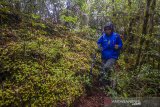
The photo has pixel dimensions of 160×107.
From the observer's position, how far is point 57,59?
20.5 feet

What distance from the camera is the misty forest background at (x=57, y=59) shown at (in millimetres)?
4566

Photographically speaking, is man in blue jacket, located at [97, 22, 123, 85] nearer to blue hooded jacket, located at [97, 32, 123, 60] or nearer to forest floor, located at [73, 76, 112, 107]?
blue hooded jacket, located at [97, 32, 123, 60]

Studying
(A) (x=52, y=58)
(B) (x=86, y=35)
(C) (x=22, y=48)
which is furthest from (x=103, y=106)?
(B) (x=86, y=35)

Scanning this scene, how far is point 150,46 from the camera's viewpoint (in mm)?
7473

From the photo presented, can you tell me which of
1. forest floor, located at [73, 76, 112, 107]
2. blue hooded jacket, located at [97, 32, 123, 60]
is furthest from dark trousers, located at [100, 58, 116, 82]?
forest floor, located at [73, 76, 112, 107]

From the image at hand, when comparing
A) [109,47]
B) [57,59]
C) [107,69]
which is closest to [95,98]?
[107,69]

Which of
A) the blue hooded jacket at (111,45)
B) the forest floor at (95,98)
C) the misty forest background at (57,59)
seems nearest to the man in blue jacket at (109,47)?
the blue hooded jacket at (111,45)

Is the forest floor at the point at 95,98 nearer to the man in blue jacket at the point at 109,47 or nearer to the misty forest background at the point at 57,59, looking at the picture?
the misty forest background at the point at 57,59

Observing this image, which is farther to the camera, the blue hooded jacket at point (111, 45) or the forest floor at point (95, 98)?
the blue hooded jacket at point (111, 45)

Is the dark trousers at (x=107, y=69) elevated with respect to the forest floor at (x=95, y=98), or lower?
elevated

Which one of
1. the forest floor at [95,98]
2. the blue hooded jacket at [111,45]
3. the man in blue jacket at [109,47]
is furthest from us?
the blue hooded jacket at [111,45]

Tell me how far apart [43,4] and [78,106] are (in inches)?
254

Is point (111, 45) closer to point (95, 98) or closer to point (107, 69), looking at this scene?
point (107, 69)

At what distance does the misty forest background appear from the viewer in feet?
15.0
